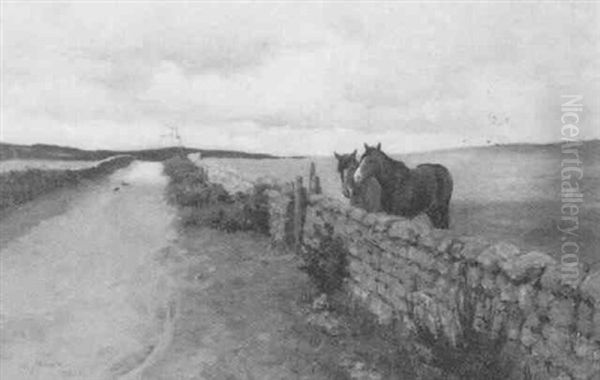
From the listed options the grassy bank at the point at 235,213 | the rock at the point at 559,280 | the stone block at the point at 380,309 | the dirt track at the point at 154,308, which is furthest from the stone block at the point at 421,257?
the grassy bank at the point at 235,213

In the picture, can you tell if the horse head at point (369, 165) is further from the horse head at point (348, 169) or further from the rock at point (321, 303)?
the rock at point (321, 303)

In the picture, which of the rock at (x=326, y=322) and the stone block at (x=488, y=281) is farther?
the rock at (x=326, y=322)

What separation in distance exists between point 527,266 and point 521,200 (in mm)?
15989

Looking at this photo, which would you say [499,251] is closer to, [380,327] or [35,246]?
[380,327]

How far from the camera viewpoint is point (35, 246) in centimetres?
1562

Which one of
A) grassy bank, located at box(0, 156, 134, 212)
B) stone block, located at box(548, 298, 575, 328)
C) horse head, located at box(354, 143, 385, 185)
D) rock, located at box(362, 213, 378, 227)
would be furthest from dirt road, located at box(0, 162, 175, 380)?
stone block, located at box(548, 298, 575, 328)

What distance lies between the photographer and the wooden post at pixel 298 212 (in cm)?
1277

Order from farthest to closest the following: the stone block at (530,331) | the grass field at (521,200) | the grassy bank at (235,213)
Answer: the grassy bank at (235,213)
the grass field at (521,200)
the stone block at (530,331)

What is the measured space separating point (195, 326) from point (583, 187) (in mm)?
16113

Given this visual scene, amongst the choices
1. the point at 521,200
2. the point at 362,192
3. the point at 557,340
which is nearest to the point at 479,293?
the point at 557,340

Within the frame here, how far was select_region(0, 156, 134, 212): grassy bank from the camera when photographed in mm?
22797

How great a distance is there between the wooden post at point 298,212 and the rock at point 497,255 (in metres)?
6.54

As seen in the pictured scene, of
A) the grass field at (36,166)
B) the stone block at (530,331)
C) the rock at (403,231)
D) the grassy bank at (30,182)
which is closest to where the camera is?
the stone block at (530,331)

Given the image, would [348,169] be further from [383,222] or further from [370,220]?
[383,222]
